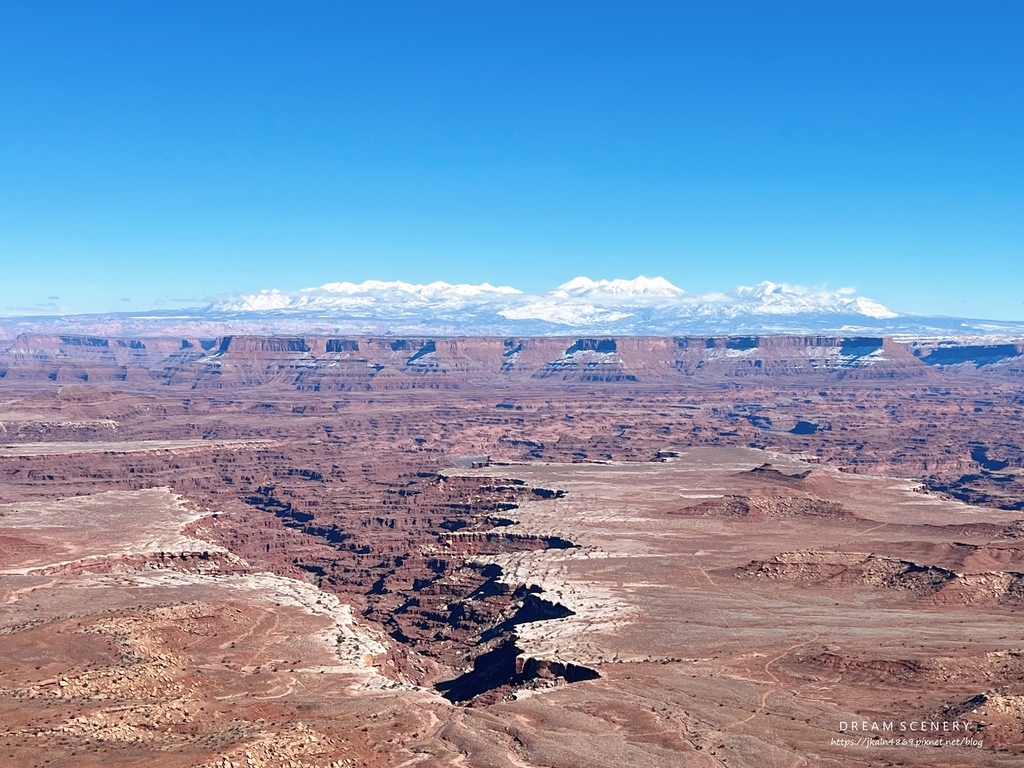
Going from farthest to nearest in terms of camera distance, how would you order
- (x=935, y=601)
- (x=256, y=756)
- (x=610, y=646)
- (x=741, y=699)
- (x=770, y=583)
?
(x=770, y=583), (x=935, y=601), (x=610, y=646), (x=741, y=699), (x=256, y=756)

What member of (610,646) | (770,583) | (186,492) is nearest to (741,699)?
(610,646)

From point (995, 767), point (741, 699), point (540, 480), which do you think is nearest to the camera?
point (995, 767)

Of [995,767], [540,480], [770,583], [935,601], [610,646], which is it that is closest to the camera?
[995,767]

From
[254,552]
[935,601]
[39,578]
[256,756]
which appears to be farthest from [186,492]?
[256,756]

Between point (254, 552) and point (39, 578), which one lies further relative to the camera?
point (254, 552)

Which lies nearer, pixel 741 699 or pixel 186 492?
pixel 741 699

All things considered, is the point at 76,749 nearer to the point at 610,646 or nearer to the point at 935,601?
the point at 610,646

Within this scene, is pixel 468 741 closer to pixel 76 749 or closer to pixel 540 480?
pixel 76 749

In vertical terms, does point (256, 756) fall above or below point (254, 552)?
above

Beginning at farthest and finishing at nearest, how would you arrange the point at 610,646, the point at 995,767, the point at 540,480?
the point at 540,480
the point at 610,646
the point at 995,767
